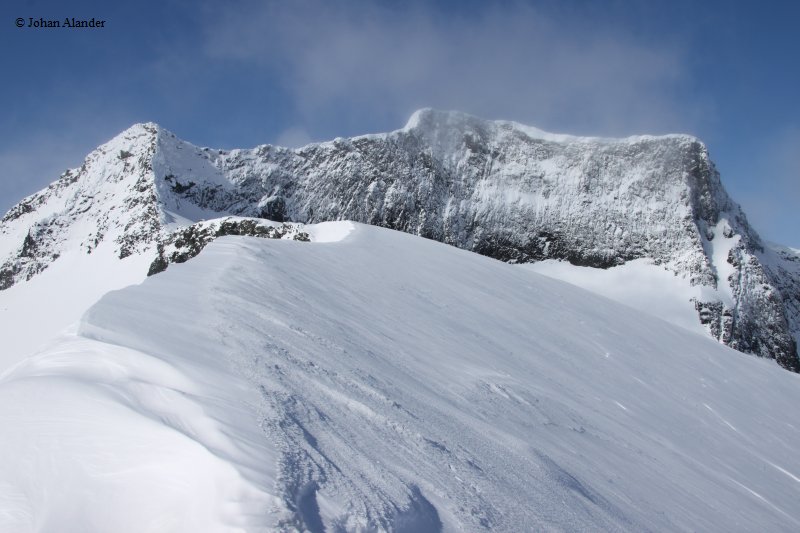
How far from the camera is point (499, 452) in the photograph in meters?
5.46

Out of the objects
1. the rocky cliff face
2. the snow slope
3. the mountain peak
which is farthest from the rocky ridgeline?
the mountain peak

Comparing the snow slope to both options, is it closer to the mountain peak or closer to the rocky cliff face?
the rocky cliff face

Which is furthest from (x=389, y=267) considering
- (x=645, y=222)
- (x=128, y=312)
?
(x=645, y=222)

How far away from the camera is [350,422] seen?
467cm

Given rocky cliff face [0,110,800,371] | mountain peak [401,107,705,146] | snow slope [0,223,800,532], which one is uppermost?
mountain peak [401,107,705,146]

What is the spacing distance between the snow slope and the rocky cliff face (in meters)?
61.5

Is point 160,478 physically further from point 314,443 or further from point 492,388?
point 492,388

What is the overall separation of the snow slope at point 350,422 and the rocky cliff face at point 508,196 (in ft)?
202

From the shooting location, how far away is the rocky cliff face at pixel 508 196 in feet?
234

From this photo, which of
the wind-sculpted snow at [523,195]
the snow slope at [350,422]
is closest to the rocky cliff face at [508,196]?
the wind-sculpted snow at [523,195]

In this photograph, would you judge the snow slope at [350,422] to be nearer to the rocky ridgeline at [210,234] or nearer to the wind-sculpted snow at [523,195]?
the rocky ridgeline at [210,234]

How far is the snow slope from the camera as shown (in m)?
2.98

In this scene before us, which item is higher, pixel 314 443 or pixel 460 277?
pixel 460 277

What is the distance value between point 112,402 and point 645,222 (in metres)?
85.7
